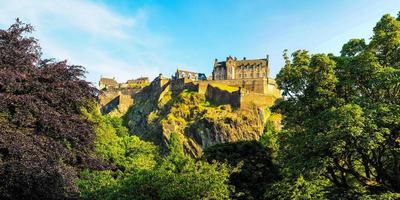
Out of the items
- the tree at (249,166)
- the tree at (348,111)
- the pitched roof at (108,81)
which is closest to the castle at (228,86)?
the pitched roof at (108,81)

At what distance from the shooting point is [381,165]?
19984 mm

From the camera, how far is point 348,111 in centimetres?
1744

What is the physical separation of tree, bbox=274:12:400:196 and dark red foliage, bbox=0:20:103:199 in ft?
29.5

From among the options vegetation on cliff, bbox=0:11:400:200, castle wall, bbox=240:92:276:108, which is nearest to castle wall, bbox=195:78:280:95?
castle wall, bbox=240:92:276:108

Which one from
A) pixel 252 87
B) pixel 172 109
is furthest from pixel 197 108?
pixel 252 87

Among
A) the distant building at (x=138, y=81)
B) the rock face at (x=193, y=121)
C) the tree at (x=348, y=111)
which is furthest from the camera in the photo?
the distant building at (x=138, y=81)

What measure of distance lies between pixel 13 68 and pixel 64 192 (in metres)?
5.38

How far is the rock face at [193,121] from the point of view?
91.6 m

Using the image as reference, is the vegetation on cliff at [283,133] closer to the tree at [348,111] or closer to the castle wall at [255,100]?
the tree at [348,111]

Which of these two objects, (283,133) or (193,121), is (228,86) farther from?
(283,133)

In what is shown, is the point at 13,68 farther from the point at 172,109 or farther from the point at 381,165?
the point at 172,109

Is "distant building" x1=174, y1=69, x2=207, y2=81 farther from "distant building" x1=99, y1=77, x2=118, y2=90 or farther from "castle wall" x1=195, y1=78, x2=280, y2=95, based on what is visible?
"castle wall" x1=195, y1=78, x2=280, y2=95

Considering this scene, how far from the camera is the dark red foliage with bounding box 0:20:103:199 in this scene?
1598 centimetres

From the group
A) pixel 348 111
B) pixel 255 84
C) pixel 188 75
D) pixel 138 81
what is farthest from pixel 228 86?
pixel 348 111
